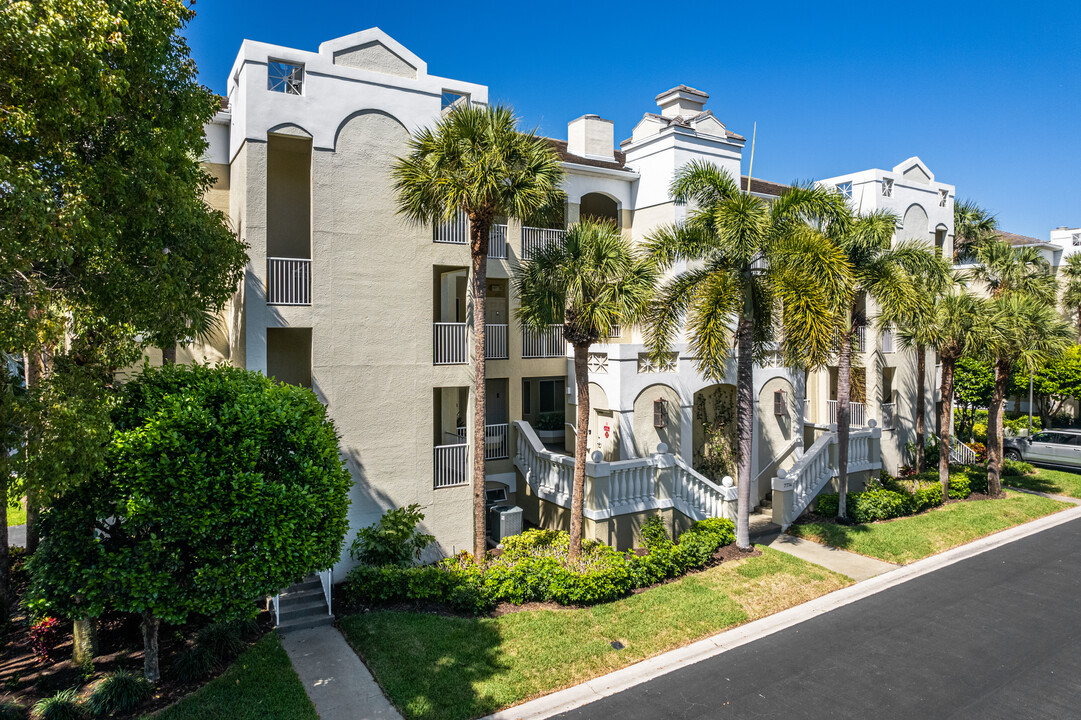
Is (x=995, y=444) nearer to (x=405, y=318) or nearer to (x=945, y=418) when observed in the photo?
(x=945, y=418)

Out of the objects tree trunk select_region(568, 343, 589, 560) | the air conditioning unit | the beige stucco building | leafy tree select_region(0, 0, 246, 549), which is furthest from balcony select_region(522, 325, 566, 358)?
leafy tree select_region(0, 0, 246, 549)

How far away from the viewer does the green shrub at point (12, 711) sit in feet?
30.6

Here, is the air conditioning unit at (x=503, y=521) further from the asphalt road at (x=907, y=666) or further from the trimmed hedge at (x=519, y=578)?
the asphalt road at (x=907, y=666)

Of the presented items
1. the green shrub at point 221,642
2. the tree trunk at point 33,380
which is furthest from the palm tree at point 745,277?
the tree trunk at point 33,380

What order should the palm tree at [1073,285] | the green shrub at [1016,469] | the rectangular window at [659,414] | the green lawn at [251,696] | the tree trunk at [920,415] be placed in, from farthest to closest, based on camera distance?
the palm tree at [1073,285], the green shrub at [1016,469], the tree trunk at [920,415], the rectangular window at [659,414], the green lawn at [251,696]

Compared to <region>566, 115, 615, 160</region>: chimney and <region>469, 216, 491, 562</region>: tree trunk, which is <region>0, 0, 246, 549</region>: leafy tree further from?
<region>566, 115, 615, 160</region>: chimney

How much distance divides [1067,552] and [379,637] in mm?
18785

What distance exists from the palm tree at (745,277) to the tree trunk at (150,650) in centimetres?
1180

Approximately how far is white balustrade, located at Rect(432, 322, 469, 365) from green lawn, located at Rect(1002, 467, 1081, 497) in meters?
23.1

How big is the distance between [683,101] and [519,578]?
18.3 m

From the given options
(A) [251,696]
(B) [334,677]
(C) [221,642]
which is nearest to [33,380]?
(C) [221,642]

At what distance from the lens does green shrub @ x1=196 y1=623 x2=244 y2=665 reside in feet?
37.6


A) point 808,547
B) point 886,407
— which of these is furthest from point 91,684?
point 886,407

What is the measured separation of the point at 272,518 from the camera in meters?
10.4
